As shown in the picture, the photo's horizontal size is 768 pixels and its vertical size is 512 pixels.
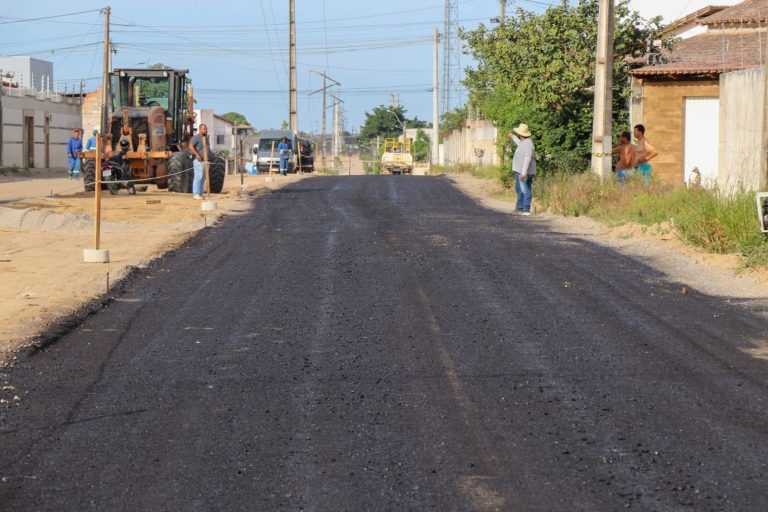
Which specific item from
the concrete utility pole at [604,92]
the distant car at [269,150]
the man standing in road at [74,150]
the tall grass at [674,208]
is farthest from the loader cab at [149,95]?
the distant car at [269,150]

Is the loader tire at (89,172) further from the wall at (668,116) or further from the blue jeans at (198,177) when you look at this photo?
the wall at (668,116)

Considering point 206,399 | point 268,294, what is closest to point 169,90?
point 268,294

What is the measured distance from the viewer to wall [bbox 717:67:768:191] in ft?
58.6

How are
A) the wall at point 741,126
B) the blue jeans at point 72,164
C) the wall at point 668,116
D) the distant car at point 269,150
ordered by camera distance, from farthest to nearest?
1. the distant car at point 269,150
2. the blue jeans at point 72,164
3. the wall at point 668,116
4. the wall at point 741,126

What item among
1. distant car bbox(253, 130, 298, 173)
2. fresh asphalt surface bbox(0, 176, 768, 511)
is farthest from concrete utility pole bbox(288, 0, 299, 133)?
fresh asphalt surface bbox(0, 176, 768, 511)

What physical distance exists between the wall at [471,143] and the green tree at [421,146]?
15.9m

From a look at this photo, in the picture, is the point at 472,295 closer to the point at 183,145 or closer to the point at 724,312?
the point at 724,312

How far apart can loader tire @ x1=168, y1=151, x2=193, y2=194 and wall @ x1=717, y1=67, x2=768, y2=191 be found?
12735mm

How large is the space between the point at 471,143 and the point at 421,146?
4914 cm

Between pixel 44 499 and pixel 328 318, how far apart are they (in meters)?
4.65

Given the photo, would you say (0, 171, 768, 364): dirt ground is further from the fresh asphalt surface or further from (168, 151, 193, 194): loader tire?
(168, 151, 193, 194): loader tire

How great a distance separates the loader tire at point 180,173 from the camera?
2691cm

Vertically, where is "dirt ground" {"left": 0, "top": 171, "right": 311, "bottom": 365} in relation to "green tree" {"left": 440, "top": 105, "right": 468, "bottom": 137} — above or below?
below

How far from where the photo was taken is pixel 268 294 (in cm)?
1083
